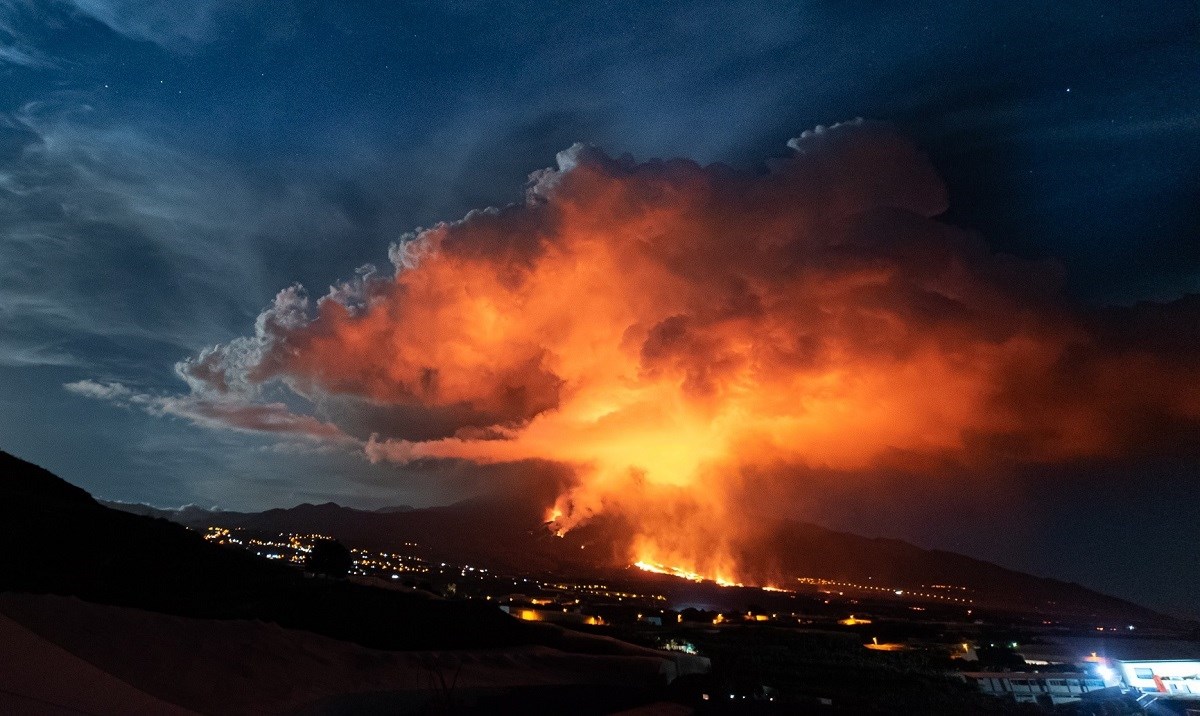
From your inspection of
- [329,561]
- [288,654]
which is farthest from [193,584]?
[329,561]

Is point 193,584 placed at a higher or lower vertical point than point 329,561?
lower

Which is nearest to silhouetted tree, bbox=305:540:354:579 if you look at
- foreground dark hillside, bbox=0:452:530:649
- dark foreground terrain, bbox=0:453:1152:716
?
foreground dark hillside, bbox=0:452:530:649

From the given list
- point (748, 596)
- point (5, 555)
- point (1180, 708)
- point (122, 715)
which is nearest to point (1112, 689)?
point (1180, 708)

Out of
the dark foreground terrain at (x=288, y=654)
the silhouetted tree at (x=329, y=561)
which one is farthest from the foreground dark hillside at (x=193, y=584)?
the silhouetted tree at (x=329, y=561)

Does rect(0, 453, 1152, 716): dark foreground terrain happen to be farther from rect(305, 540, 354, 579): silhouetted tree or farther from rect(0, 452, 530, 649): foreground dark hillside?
rect(305, 540, 354, 579): silhouetted tree

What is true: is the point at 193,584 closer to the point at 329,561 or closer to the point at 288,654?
the point at 288,654

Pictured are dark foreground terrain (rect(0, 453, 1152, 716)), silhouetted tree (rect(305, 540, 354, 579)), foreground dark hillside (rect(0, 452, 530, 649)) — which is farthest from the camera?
silhouetted tree (rect(305, 540, 354, 579))
